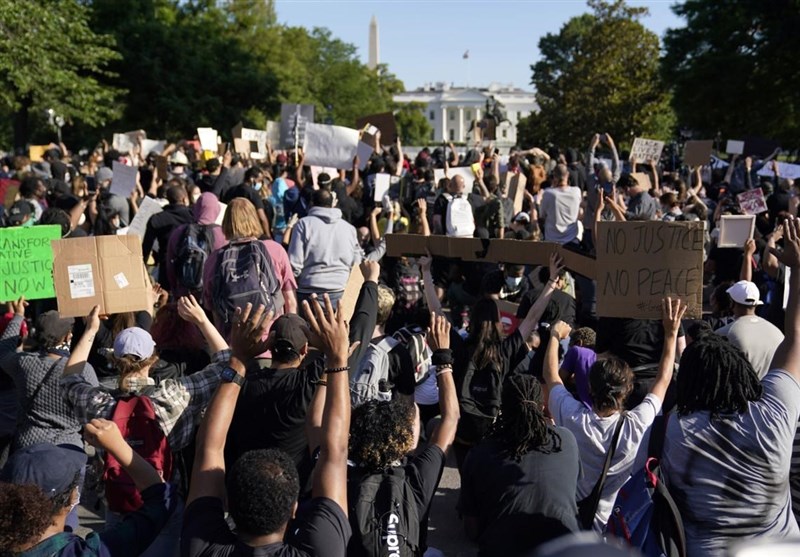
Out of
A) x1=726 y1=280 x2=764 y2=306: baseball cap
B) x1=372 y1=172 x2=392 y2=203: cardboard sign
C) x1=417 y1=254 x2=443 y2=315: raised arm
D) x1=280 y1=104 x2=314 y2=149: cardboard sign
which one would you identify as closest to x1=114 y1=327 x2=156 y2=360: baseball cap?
x1=417 y1=254 x2=443 y2=315: raised arm

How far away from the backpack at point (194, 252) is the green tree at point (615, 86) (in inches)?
1442

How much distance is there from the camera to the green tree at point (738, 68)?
33562mm

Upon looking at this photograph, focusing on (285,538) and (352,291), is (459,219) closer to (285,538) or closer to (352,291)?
(352,291)

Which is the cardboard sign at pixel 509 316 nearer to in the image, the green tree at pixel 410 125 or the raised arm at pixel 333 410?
the raised arm at pixel 333 410

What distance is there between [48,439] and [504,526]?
2615 mm

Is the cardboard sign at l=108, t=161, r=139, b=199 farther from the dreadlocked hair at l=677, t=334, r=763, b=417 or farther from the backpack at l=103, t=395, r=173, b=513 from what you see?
the dreadlocked hair at l=677, t=334, r=763, b=417

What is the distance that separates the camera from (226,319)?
5.91 m

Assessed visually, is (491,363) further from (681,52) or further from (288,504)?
(681,52)

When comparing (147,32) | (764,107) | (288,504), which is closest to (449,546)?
(288,504)

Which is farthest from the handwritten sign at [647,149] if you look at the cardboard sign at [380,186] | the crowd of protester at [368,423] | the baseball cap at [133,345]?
the baseball cap at [133,345]

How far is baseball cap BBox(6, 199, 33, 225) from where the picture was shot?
849cm

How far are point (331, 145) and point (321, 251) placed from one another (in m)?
4.52

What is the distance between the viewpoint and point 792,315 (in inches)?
151

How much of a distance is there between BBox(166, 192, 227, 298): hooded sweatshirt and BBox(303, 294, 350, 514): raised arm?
387 centimetres
